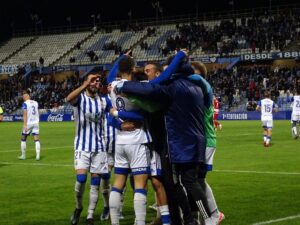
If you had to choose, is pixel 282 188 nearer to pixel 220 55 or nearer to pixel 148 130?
pixel 148 130

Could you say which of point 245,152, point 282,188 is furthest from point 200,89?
point 245,152

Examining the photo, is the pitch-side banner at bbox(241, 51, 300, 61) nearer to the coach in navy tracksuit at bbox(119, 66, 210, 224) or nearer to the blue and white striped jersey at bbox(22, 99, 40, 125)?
the blue and white striped jersey at bbox(22, 99, 40, 125)

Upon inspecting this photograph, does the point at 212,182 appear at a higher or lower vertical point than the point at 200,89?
lower

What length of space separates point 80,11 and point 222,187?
65.9 m

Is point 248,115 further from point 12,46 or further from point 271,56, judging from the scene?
point 12,46

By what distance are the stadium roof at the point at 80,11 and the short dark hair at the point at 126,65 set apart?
6253 centimetres

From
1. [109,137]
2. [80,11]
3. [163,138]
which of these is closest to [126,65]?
[163,138]

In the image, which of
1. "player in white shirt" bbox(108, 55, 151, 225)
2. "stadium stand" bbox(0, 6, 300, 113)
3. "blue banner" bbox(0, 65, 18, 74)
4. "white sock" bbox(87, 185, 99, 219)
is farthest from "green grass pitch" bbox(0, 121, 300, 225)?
"blue banner" bbox(0, 65, 18, 74)

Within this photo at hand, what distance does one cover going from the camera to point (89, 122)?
10.0m

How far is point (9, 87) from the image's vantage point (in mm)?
69812

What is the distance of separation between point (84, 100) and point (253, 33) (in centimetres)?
5085

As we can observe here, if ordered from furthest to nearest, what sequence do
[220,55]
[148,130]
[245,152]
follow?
[220,55]
[245,152]
[148,130]

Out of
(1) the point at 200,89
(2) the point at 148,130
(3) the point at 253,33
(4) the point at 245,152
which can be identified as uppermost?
(3) the point at 253,33

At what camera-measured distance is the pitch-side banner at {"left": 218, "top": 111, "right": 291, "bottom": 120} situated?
49281 millimetres
